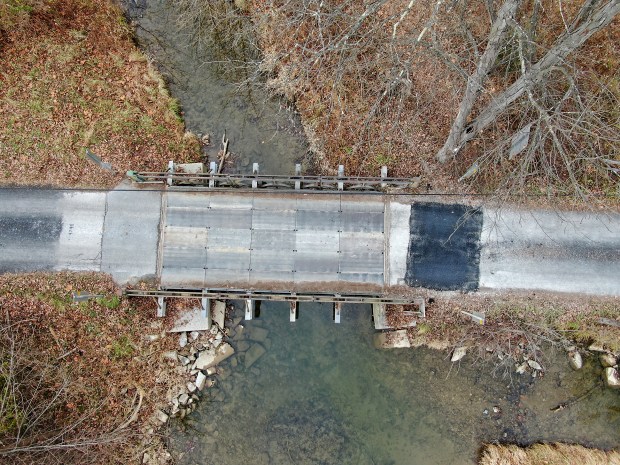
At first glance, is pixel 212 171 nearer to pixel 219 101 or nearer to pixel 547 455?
pixel 219 101

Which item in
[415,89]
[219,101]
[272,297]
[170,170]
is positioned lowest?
[272,297]

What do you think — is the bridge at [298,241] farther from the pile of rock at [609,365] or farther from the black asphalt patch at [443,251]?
the pile of rock at [609,365]

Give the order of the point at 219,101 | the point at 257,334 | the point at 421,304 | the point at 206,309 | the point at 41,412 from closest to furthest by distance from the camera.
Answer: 1. the point at 41,412
2. the point at 421,304
3. the point at 206,309
4. the point at 257,334
5. the point at 219,101

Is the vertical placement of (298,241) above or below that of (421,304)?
above

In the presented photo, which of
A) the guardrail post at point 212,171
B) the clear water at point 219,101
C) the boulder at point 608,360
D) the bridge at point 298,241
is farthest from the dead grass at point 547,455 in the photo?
the guardrail post at point 212,171

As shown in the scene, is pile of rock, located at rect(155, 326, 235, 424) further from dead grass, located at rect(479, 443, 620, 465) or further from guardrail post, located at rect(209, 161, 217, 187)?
dead grass, located at rect(479, 443, 620, 465)

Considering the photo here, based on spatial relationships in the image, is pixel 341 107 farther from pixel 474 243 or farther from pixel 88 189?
pixel 88 189

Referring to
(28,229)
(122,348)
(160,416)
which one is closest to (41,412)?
(122,348)
